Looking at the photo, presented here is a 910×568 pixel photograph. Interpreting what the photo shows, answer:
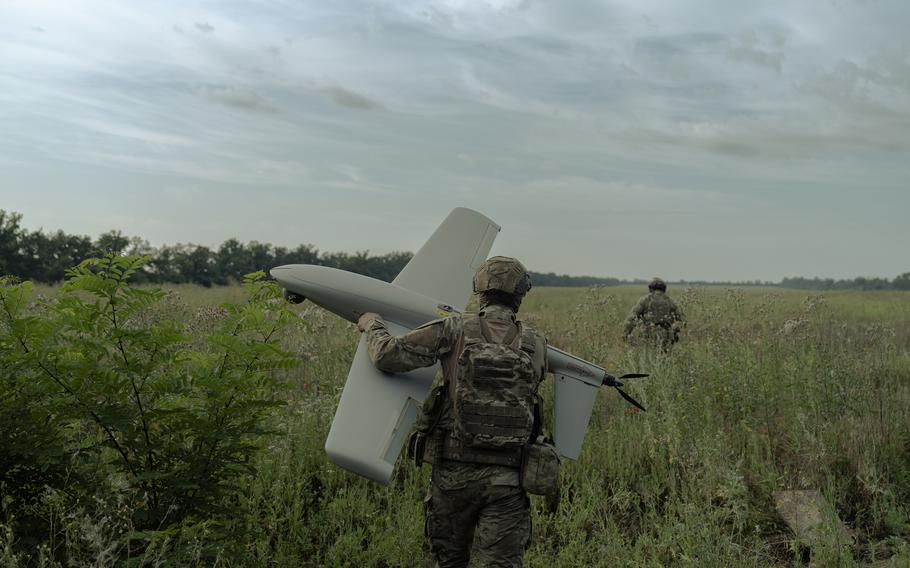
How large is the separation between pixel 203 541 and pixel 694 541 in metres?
3.78

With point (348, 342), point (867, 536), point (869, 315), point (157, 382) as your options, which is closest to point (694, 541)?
point (867, 536)

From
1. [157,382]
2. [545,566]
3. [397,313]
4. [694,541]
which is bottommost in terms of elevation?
[545,566]

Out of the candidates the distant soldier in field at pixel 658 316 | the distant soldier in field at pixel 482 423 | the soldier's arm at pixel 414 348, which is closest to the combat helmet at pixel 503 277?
the distant soldier in field at pixel 482 423

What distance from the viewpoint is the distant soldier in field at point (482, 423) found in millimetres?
4129

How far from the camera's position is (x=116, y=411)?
14.1ft

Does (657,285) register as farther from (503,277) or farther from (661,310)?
(503,277)

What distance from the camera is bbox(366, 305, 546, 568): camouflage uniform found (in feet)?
13.5

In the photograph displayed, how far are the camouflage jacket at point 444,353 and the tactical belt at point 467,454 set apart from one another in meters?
0.05

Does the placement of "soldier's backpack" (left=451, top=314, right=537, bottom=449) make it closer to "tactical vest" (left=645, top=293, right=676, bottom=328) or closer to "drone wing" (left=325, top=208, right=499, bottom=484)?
"drone wing" (left=325, top=208, right=499, bottom=484)

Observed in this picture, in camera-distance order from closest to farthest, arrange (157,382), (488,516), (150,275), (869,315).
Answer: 1. (488,516)
2. (157,382)
3. (869,315)
4. (150,275)

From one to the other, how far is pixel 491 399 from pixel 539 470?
1.84ft

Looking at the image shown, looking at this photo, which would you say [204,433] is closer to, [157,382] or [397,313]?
[157,382]

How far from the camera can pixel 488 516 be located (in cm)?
415

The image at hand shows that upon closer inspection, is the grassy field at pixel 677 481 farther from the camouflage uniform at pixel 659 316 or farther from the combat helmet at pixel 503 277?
the camouflage uniform at pixel 659 316
